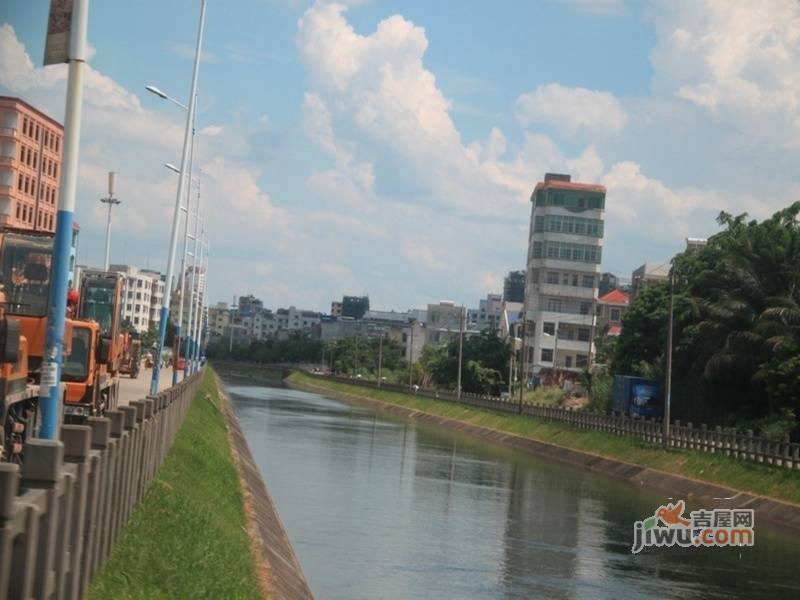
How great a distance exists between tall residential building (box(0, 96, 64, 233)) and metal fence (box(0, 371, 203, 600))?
4810cm

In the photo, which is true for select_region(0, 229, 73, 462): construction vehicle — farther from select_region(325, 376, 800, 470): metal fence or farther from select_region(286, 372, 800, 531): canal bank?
select_region(325, 376, 800, 470): metal fence

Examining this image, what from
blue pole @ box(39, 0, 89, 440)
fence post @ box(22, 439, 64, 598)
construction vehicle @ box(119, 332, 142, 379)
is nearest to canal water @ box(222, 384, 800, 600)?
construction vehicle @ box(119, 332, 142, 379)

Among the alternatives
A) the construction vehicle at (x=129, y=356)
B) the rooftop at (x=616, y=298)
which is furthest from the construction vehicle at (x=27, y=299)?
the rooftop at (x=616, y=298)

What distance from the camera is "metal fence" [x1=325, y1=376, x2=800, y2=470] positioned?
1576 inches

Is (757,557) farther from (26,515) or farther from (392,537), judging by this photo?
(26,515)

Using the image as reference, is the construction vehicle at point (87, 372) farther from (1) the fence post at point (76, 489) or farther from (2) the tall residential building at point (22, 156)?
(2) the tall residential building at point (22, 156)

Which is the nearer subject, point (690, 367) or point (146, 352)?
point (690, 367)

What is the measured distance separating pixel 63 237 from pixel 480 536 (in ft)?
60.2

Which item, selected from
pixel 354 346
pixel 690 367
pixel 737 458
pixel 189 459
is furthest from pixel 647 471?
pixel 354 346

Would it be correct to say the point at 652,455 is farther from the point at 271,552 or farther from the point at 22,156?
the point at 22,156

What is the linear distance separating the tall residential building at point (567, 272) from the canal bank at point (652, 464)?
2066cm

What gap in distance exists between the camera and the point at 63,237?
12836 mm

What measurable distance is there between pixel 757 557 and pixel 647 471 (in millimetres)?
19771

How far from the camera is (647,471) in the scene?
4819 centimetres
